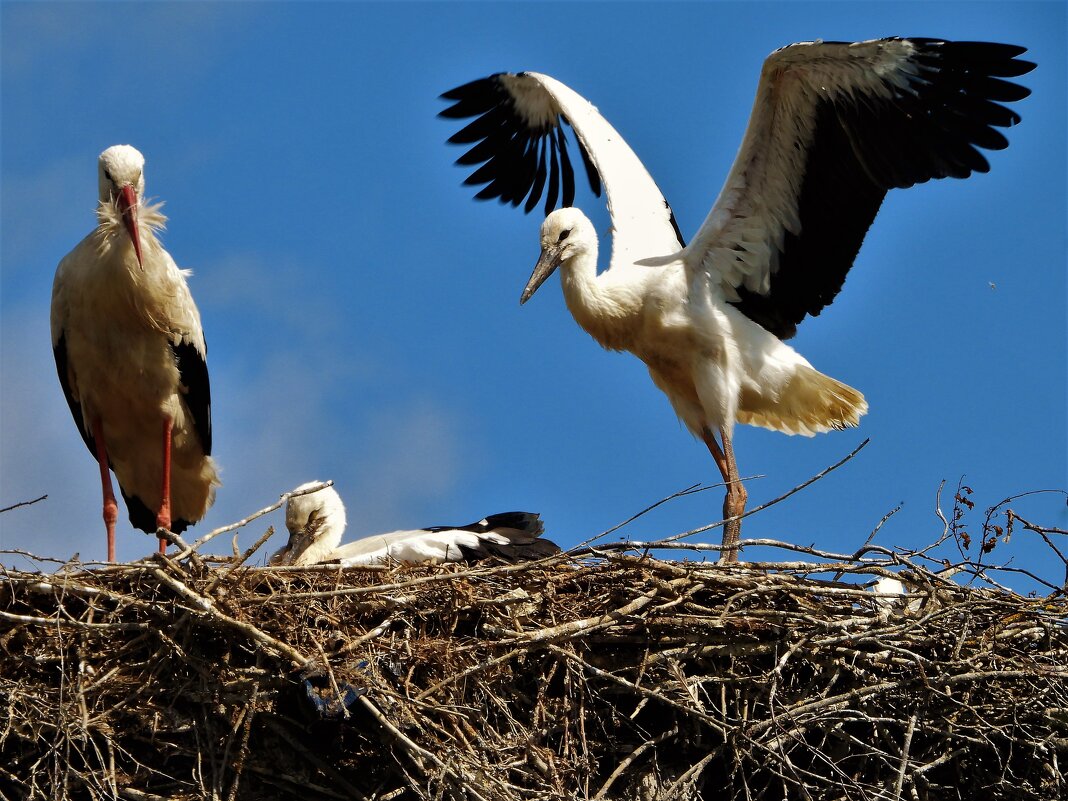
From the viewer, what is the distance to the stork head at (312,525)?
6617mm

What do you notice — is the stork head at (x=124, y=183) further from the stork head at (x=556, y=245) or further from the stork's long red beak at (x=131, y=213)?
the stork head at (x=556, y=245)

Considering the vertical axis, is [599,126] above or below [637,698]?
above

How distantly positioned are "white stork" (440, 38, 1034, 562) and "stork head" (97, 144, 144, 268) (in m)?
1.83

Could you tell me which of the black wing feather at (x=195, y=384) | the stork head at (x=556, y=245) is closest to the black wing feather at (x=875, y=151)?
the stork head at (x=556, y=245)

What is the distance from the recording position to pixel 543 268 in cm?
689

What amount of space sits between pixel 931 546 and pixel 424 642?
171 centimetres

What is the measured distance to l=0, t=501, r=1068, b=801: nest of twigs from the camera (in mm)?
4293

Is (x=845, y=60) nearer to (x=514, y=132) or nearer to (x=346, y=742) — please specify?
(x=514, y=132)

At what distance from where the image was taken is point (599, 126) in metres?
7.78

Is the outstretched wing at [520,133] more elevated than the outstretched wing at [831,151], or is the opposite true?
the outstretched wing at [520,133]

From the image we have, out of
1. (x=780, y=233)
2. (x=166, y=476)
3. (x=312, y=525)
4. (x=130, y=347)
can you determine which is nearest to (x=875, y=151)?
(x=780, y=233)

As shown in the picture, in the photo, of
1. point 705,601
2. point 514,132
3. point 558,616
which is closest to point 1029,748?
point 705,601

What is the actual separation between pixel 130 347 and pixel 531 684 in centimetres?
254

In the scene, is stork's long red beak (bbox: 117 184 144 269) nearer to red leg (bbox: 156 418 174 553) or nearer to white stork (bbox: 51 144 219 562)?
white stork (bbox: 51 144 219 562)
